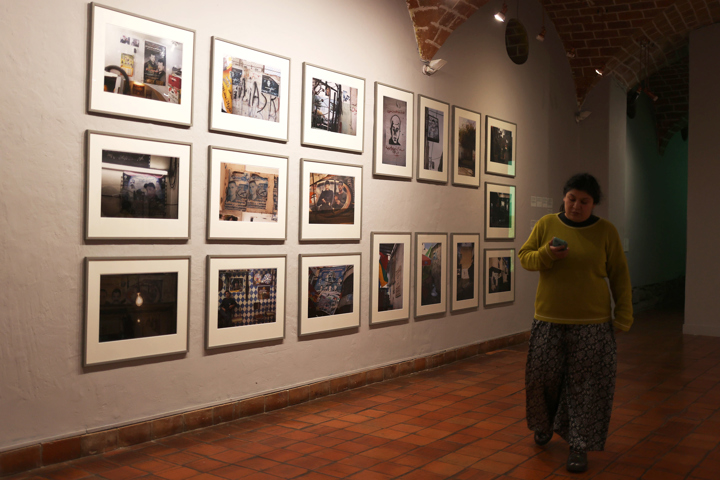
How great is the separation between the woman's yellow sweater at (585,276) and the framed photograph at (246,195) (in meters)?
2.17

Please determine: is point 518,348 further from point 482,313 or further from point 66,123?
point 66,123

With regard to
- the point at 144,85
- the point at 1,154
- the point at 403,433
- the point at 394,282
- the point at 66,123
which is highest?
the point at 144,85

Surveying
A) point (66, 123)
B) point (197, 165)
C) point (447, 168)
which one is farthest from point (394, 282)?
point (66, 123)

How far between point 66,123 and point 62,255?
2.69ft

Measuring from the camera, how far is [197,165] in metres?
4.66

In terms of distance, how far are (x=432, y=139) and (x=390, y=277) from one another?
1700 millimetres

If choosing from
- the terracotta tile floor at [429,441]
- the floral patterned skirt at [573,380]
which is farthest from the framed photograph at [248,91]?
the floral patterned skirt at [573,380]

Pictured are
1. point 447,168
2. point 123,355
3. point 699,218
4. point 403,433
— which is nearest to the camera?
point 123,355

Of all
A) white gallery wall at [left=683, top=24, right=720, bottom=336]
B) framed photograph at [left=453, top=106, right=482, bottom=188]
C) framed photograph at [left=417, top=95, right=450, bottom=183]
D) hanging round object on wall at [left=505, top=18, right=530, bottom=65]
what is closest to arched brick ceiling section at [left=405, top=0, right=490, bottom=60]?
framed photograph at [left=417, top=95, right=450, bottom=183]

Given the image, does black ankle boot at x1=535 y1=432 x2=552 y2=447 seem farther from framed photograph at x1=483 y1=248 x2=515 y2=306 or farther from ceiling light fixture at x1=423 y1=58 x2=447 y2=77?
ceiling light fixture at x1=423 y1=58 x2=447 y2=77

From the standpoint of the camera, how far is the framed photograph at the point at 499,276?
8148 mm

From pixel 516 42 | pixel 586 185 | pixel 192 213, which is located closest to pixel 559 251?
pixel 586 185

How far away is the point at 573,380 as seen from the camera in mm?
3994

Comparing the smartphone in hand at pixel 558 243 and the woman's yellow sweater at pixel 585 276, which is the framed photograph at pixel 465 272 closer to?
the woman's yellow sweater at pixel 585 276
